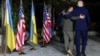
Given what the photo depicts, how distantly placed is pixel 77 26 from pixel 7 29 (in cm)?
309

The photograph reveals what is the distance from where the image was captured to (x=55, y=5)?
2322 cm

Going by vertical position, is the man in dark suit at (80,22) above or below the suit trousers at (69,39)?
above

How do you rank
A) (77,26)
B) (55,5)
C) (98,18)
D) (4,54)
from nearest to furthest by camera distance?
(77,26) → (4,54) → (55,5) → (98,18)

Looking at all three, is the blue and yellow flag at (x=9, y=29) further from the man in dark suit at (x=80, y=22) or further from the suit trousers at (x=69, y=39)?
the man in dark suit at (x=80, y=22)

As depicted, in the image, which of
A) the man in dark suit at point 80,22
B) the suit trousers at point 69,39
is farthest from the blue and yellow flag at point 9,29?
the man in dark suit at point 80,22

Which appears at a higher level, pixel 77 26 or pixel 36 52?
pixel 77 26

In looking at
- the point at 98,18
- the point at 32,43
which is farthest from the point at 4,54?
the point at 98,18

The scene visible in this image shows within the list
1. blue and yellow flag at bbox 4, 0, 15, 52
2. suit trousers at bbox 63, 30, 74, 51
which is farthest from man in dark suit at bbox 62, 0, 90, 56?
blue and yellow flag at bbox 4, 0, 15, 52

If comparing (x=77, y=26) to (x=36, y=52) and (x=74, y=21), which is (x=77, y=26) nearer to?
(x=74, y=21)

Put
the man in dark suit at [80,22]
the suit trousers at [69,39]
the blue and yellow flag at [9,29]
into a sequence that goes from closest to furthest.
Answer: the man in dark suit at [80,22], the suit trousers at [69,39], the blue and yellow flag at [9,29]

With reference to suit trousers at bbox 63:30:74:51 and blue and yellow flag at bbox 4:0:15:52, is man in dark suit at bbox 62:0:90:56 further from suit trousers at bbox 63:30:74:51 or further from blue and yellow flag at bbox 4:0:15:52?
blue and yellow flag at bbox 4:0:15:52

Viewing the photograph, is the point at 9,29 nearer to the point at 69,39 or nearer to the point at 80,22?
the point at 69,39

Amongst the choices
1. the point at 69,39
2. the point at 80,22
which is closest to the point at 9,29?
the point at 69,39

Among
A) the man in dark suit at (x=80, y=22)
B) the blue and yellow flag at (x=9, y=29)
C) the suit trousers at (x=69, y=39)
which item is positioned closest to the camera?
the man in dark suit at (x=80, y=22)
